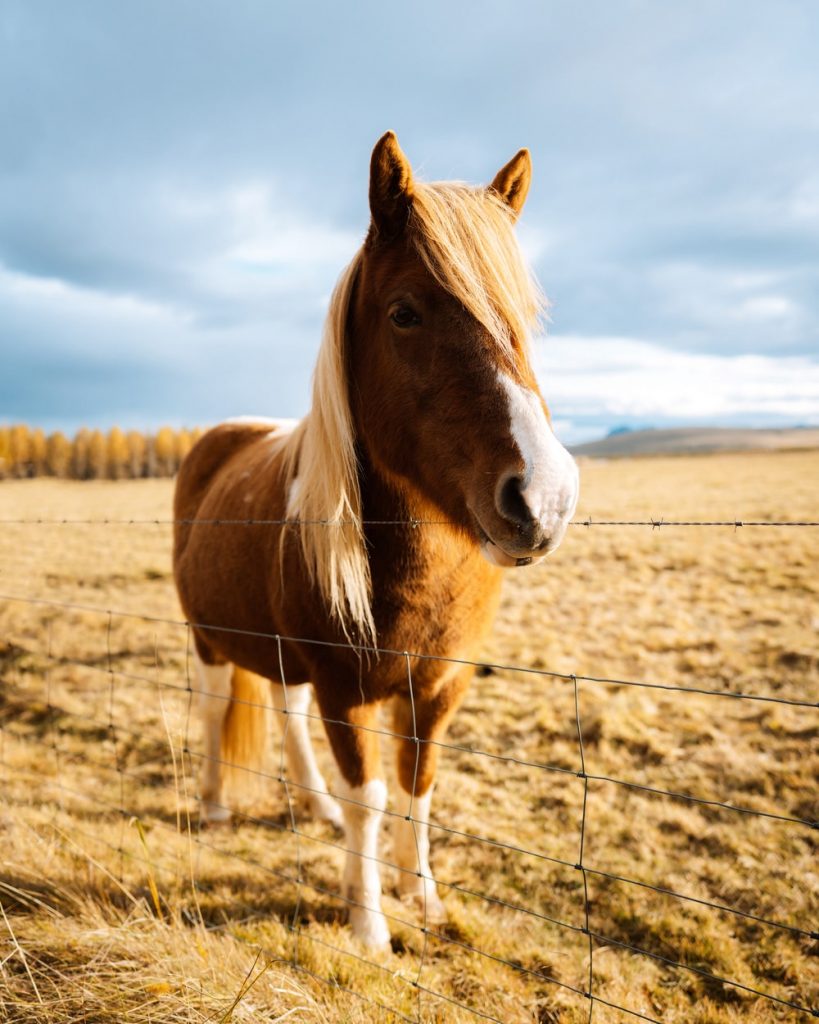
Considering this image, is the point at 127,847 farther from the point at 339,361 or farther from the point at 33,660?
the point at 33,660

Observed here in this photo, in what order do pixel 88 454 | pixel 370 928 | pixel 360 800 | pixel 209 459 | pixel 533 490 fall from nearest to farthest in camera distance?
pixel 533 490 → pixel 360 800 → pixel 370 928 → pixel 209 459 → pixel 88 454

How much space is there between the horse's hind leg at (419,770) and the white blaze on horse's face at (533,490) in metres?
1.16

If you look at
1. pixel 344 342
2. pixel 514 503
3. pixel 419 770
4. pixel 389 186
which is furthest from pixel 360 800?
pixel 389 186

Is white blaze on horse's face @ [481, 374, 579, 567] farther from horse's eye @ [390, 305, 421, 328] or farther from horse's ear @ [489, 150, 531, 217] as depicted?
horse's ear @ [489, 150, 531, 217]

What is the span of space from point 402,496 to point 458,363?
585 millimetres

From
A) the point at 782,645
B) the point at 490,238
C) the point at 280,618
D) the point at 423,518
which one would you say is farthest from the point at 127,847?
the point at 782,645

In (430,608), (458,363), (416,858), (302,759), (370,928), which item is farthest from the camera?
(302,759)

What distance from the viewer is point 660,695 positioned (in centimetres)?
536

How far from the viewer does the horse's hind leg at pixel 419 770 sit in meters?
2.62

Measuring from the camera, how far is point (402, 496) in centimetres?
224

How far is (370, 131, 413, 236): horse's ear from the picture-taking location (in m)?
1.91

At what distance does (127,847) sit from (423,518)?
2476 millimetres

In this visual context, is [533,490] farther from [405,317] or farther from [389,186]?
[389,186]

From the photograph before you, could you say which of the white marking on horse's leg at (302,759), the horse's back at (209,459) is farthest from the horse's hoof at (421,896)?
the horse's back at (209,459)
